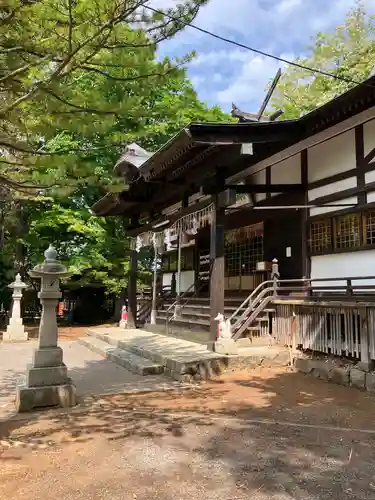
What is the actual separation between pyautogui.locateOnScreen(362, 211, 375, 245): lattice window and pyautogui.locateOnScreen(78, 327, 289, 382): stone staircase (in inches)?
115

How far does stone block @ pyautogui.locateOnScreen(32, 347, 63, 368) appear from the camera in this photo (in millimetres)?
6238

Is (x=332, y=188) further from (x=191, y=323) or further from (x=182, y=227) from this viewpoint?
(x=191, y=323)

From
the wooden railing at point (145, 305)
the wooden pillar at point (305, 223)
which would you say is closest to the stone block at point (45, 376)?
the wooden pillar at point (305, 223)

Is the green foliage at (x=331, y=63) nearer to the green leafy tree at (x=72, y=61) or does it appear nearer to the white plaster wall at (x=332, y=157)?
the white plaster wall at (x=332, y=157)

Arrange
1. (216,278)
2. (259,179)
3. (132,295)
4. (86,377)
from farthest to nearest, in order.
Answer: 1. (132,295)
2. (259,179)
3. (216,278)
4. (86,377)

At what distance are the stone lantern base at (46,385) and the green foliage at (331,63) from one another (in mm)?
19284

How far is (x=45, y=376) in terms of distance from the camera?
244 inches

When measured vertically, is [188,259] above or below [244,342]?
above

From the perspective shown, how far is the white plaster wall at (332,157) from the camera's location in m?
8.69

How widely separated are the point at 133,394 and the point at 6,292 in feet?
48.8

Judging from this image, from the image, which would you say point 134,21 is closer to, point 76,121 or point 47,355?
point 76,121

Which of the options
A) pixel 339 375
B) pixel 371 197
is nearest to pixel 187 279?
pixel 371 197

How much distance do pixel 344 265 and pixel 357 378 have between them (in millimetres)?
2688

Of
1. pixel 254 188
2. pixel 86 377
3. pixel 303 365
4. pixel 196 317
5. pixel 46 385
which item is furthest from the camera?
pixel 196 317
